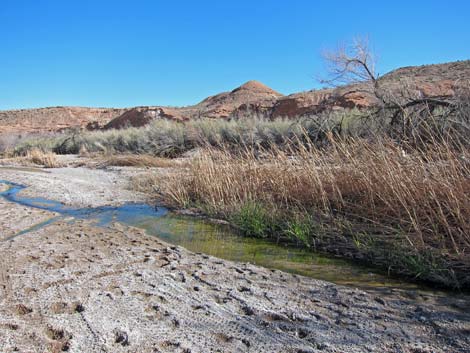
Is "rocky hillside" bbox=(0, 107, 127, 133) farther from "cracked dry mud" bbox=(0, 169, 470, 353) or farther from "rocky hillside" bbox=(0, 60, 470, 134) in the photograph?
"cracked dry mud" bbox=(0, 169, 470, 353)

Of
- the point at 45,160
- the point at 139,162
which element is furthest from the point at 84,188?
the point at 45,160

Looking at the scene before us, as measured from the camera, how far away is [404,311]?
269 centimetres

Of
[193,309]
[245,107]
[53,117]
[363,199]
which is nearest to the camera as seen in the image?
[193,309]

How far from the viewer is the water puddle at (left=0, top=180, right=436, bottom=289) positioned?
3589 millimetres

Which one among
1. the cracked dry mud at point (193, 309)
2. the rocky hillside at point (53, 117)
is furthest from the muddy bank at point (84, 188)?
the rocky hillside at point (53, 117)

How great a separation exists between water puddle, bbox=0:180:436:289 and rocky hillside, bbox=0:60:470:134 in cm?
557

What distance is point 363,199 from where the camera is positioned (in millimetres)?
5082

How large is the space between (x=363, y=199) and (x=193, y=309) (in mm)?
3088

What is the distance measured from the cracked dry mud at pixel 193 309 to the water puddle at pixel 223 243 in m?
0.33

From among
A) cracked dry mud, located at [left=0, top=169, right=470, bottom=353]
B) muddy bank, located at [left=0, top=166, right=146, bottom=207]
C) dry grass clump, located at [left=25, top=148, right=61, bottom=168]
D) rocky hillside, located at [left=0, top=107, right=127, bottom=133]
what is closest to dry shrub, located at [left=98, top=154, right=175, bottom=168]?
muddy bank, located at [left=0, top=166, right=146, bottom=207]

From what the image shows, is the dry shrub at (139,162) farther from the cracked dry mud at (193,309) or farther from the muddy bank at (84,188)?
the cracked dry mud at (193,309)

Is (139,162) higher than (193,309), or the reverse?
(139,162)

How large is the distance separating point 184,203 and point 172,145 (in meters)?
9.04

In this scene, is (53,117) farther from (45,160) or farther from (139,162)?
(139,162)
